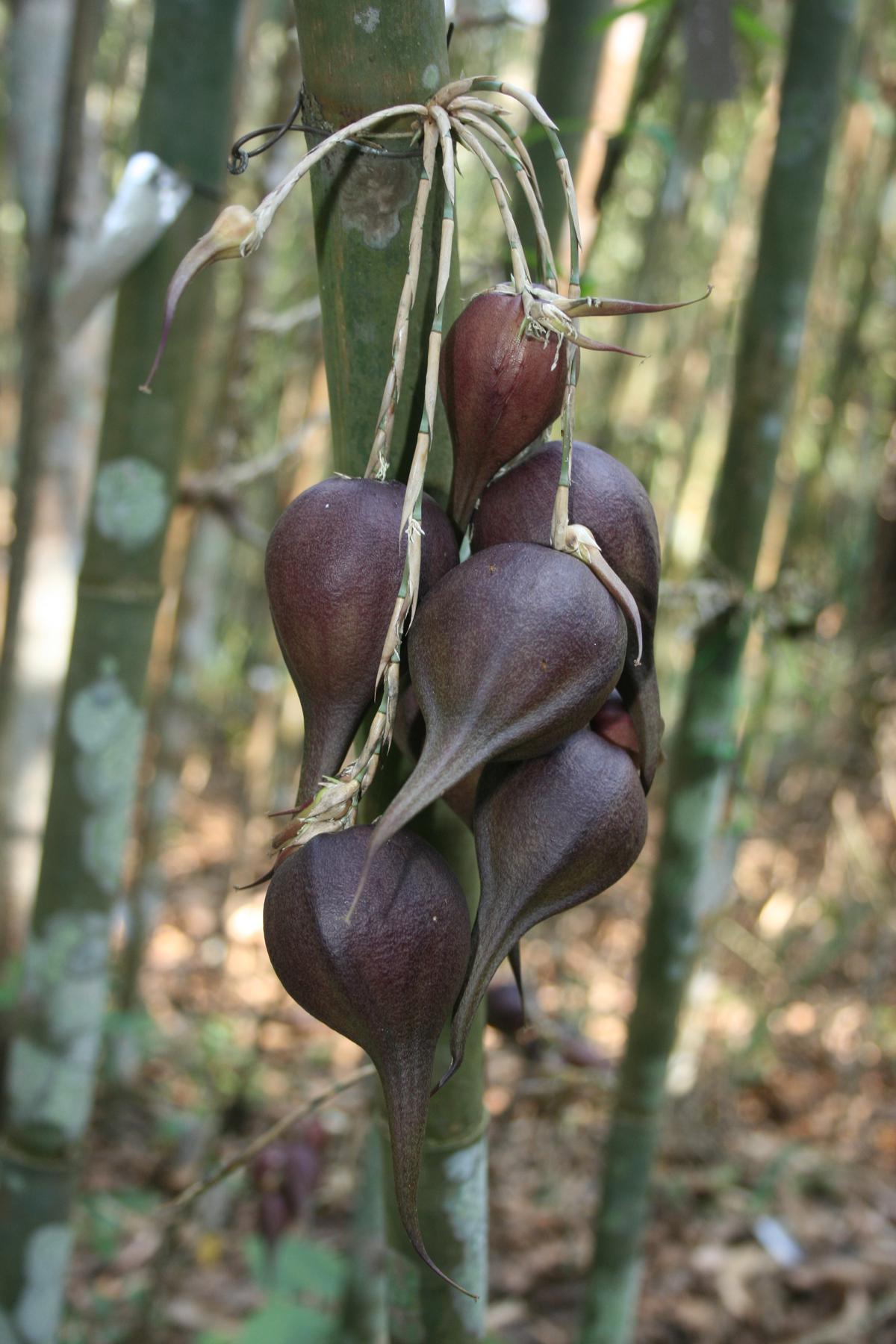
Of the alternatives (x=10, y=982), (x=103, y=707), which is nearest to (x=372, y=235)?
(x=103, y=707)

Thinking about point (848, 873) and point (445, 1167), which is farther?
point (848, 873)

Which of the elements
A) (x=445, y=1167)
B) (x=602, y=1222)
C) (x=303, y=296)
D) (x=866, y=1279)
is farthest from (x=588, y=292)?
(x=303, y=296)

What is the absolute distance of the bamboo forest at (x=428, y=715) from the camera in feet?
→ 1.38

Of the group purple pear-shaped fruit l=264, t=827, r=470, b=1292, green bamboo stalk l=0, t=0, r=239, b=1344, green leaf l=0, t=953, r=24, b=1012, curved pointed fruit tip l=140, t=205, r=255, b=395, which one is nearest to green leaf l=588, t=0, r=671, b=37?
green bamboo stalk l=0, t=0, r=239, b=1344

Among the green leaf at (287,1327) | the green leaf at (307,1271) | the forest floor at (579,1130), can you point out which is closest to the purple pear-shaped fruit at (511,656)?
the forest floor at (579,1130)

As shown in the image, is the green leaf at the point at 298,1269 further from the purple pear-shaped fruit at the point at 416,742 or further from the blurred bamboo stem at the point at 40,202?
the purple pear-shaped fruit at the point at 416,742

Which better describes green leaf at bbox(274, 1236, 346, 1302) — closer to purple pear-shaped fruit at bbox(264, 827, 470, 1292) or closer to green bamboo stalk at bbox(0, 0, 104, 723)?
green bamboo stalk at bbox(0, 0, 104, 723)

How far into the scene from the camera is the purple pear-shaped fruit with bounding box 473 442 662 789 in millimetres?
447

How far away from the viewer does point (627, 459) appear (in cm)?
241

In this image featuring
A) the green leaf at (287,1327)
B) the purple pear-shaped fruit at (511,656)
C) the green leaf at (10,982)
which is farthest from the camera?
the green leaf at (10,982)

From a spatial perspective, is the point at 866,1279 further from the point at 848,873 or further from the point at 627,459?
the point at 627,459

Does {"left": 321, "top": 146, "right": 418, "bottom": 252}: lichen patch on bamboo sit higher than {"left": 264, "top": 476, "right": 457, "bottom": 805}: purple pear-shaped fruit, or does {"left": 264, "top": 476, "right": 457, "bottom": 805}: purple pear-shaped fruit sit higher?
{"left": 321, "top": 146, "right": 418, "bottom": 252}: lichen patch on bamboo

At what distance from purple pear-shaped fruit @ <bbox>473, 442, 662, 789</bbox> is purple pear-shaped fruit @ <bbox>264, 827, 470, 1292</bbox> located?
4.8 inches

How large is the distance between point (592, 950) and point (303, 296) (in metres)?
2.08
